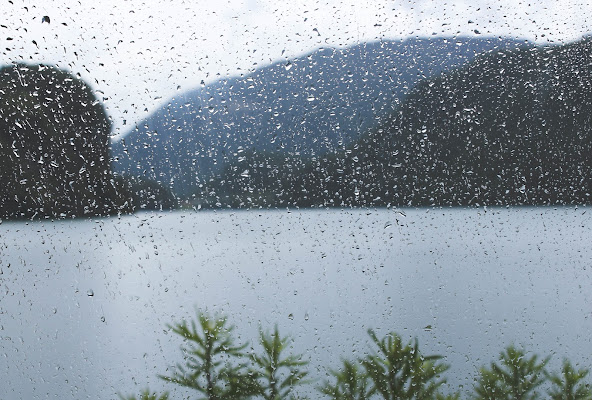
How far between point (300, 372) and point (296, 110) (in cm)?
48

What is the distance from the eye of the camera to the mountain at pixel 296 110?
31.0 inches

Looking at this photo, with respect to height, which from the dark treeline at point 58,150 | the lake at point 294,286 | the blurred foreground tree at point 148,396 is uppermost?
the dark treeline at point 58,150

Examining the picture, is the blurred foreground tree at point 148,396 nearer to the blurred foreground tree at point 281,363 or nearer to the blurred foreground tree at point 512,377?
the blurred foreground tree at point 281,363

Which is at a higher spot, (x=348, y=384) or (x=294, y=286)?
(x=294, y=286)

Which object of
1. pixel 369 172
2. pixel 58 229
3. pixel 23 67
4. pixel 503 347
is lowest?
pixel 503 347

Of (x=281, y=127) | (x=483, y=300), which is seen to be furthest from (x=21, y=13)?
(x=483, y=300)

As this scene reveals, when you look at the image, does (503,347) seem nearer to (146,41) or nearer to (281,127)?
(281,127)

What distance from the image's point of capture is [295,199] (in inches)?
31.7

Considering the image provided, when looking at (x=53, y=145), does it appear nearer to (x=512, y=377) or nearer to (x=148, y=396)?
(x=148, y=396)

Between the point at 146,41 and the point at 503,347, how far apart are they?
2.81 ft

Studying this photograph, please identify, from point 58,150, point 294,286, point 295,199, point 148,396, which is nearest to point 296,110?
point 295,199

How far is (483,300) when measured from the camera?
86 centimetres

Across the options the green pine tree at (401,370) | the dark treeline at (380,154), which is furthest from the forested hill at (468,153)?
the green pine tree at (401,370)

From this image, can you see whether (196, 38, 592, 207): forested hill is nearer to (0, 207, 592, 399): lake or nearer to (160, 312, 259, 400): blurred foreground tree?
(0, 207, 592, 399): lake
